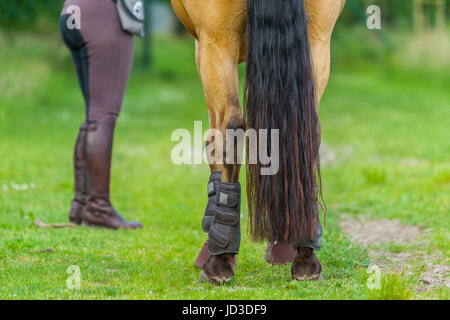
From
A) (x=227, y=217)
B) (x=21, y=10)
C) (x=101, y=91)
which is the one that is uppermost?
(x=21, y=10)

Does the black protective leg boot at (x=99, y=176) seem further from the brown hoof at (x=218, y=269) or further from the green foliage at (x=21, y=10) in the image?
the green foliage at (x=21, y=10)

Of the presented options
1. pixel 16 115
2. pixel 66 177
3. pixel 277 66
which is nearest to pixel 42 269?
pixel 277 66

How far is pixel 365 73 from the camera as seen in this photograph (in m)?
20.5

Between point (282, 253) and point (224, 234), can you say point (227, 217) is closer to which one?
point (224, 234)

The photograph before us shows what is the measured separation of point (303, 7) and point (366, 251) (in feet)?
5.84

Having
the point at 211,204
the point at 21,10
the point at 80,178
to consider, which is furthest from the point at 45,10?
the point at 211,204

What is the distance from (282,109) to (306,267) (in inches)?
33.9

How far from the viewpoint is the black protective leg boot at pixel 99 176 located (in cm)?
552

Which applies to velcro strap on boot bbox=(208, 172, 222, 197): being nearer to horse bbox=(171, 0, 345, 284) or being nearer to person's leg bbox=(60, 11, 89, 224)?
horse bbox=(171, 0, 345, 284)

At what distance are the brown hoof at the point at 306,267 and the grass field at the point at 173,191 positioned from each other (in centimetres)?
8

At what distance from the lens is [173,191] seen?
7492 millimetres

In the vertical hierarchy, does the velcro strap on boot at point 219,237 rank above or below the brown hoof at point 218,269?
above

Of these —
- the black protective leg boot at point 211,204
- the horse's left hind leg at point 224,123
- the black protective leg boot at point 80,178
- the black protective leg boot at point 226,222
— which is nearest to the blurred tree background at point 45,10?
the black protective leg boot at point 80,178

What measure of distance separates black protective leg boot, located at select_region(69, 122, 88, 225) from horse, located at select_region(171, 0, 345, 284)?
88.0 inches
